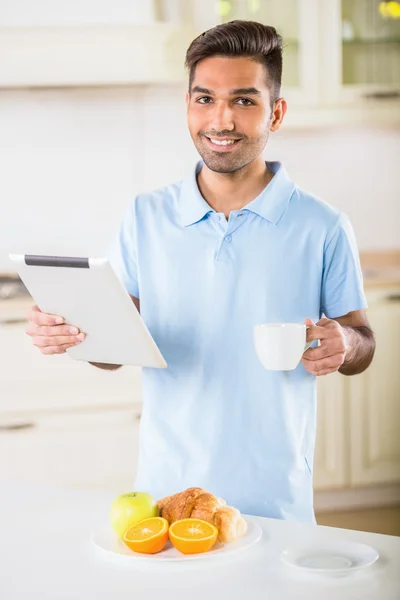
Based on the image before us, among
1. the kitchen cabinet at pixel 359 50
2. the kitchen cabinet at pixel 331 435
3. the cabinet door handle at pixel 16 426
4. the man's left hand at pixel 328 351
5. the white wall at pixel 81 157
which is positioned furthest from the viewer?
the white wall at pixel 81 157

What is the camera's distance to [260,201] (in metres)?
1.69

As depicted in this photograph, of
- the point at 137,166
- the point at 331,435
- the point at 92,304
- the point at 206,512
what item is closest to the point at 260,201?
the point at 92,304

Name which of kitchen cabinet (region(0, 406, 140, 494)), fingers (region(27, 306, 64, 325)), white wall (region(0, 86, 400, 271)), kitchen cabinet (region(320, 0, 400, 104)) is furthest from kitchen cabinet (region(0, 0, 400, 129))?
fingers (region(27, 306, 64, 325))

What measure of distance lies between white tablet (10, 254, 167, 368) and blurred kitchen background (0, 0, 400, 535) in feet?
5.58

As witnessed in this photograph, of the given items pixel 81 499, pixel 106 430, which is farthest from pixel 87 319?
pixel 106 430

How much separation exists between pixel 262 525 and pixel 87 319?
425mm

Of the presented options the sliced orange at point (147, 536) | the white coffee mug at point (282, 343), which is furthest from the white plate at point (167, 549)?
the white coffee mug at point (282, 343)

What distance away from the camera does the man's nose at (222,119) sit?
5.34 feet

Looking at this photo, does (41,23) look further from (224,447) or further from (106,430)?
(224,447)

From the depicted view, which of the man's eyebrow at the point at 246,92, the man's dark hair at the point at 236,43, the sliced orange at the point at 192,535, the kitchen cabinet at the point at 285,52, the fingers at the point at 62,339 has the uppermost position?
the kitchen cabinet at the point at 285,52

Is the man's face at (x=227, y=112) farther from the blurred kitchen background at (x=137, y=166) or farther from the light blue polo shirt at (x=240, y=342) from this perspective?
the blurred kitchen background at (x=137, y=166)

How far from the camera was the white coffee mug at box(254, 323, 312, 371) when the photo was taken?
1.33 meters

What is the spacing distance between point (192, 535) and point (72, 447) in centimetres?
208

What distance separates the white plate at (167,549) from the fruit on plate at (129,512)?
0.07ft
